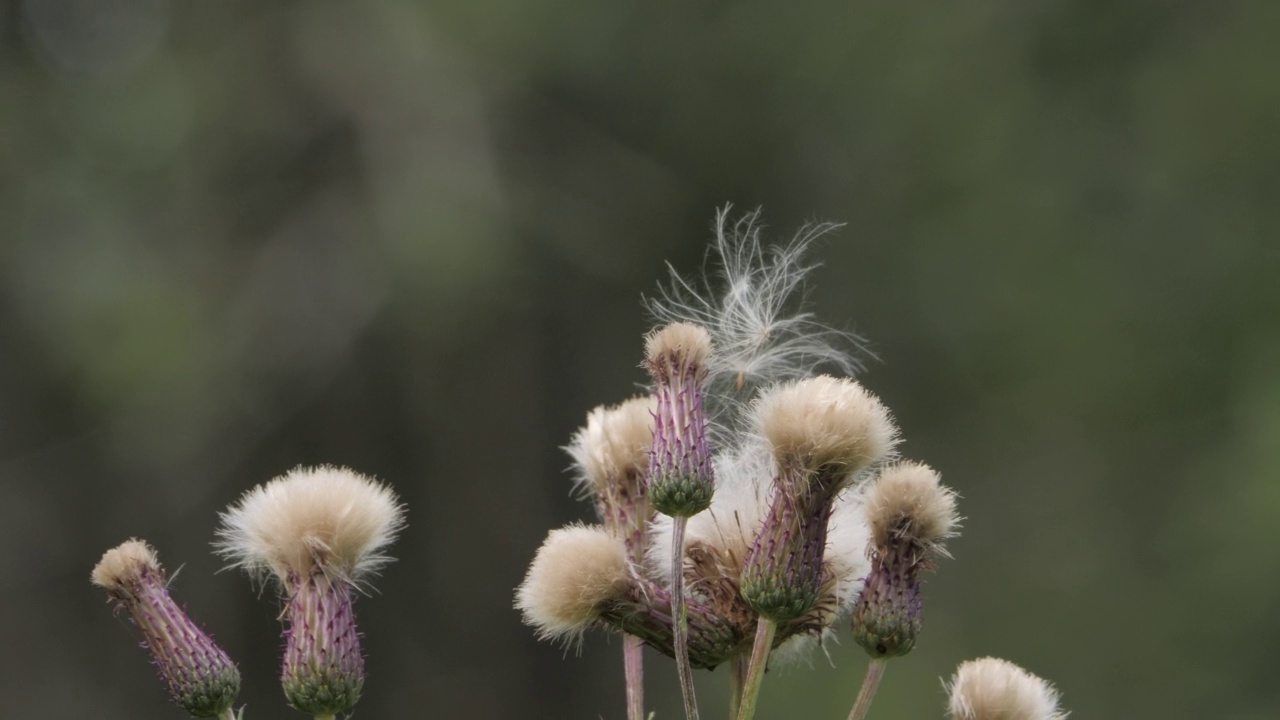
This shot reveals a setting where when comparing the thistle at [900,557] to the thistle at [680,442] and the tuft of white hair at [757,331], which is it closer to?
the thistle at [680,442]

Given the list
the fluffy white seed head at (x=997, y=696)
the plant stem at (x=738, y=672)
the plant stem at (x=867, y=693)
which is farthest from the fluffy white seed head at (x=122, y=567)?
the fluffy white seed head at (x=997, y=696)

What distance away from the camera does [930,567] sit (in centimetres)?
239

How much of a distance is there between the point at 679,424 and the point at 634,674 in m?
0.46

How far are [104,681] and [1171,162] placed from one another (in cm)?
783

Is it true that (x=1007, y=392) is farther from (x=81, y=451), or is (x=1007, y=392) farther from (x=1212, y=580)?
(x=81, y=451)

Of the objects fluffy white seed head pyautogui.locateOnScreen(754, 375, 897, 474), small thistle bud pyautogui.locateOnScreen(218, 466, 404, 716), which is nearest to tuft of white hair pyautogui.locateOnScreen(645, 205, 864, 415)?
fluffy white seed head pyautogui.locateOnScreen(754, 375, 897, 474)

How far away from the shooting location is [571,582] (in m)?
2.36

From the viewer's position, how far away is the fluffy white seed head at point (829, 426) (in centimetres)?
226

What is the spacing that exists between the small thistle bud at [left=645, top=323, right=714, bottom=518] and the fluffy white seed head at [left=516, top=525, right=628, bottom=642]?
0.16 m

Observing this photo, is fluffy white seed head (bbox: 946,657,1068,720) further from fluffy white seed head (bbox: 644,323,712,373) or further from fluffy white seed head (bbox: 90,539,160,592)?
fluffy white seed head (bbox: 90,539,160,592)

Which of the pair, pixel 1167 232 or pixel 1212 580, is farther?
pixel 1167 232

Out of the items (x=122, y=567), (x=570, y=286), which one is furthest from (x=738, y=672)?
(x=570, y=286)

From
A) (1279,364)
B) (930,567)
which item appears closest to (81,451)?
(1279,364)

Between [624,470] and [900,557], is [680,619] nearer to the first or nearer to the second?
[900,557]
